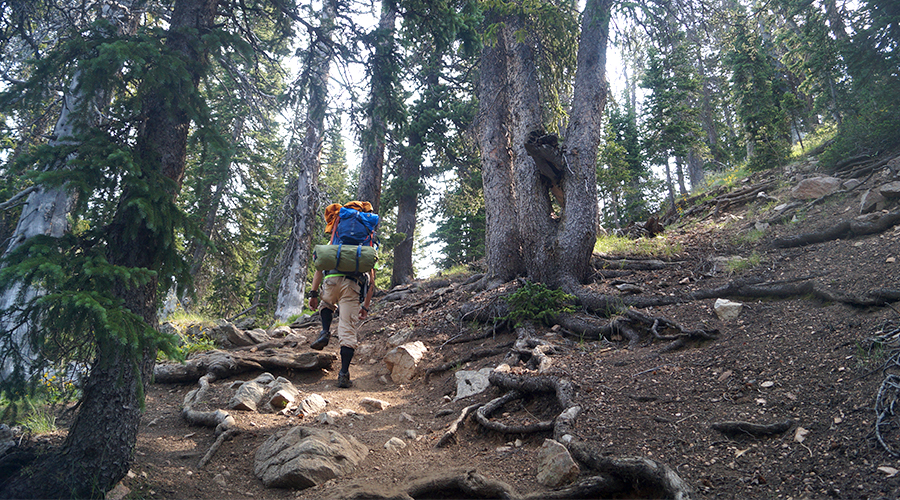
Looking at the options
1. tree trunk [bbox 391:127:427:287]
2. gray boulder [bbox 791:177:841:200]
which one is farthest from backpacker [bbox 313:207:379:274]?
gray boulder [bbox 791:177:841:200]

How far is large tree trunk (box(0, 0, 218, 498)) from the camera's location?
9.69ft

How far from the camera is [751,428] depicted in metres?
3.28

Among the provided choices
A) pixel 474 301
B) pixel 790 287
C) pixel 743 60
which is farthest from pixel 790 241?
pixel 743 60

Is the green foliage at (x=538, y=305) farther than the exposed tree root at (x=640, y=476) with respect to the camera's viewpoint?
Yes

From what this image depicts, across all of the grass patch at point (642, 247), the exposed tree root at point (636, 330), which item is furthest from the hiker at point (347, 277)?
the grass patch at point (642, 247)

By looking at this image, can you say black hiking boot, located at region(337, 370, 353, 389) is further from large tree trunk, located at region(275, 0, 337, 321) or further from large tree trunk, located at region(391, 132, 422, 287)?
large tree trunk, located at region(391, 132, 422, 287)

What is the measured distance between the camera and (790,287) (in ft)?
18.2

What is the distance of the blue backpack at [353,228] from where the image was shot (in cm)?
655

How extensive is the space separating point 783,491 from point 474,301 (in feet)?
19.9

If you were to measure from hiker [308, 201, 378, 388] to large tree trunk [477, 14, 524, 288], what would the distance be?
3293 mm

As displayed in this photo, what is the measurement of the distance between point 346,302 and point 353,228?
44.4 inches

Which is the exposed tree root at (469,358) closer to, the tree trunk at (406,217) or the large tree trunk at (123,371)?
the large tree trunk at (123,371)

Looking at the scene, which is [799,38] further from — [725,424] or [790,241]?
[725,424]

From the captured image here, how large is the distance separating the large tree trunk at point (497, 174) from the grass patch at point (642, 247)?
1786mm
